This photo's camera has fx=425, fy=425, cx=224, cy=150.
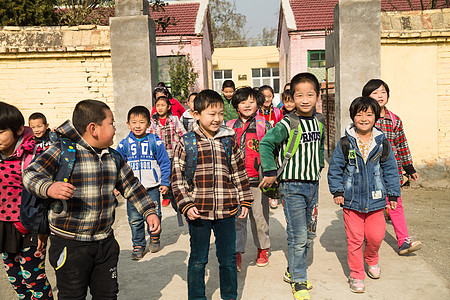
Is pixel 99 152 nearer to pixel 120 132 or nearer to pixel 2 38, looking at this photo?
pixel 120 132

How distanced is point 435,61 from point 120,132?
5.95 m

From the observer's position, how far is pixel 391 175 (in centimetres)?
391

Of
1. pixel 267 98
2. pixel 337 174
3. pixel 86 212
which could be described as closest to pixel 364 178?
pixel 337 174

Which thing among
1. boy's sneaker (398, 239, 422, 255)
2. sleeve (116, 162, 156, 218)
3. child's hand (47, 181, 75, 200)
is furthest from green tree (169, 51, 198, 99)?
child's hand (47, 181, 75, 200)

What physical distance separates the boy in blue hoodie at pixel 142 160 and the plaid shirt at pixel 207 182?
153 centimetres

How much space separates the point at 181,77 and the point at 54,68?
9426 mm

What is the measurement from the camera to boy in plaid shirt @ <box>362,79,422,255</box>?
4.54m

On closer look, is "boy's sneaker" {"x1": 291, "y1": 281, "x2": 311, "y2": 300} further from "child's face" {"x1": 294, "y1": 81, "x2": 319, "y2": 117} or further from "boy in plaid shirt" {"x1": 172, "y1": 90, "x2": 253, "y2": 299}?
"child's face" {"x1": 294, "y1": 81, "x2": 319, "y2": 117}

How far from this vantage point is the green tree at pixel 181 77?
17.2m

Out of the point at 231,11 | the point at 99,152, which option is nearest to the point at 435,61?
the point at 99,152

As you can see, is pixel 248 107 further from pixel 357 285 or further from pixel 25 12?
pixel 25 12

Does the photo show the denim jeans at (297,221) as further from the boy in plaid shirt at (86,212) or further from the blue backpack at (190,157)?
the boy in plaid shirt at (86,212)

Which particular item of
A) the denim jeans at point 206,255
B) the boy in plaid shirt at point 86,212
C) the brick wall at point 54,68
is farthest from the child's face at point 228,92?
the boy in plaid shirt at point 86,212

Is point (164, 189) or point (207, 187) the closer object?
point (207, 187)
